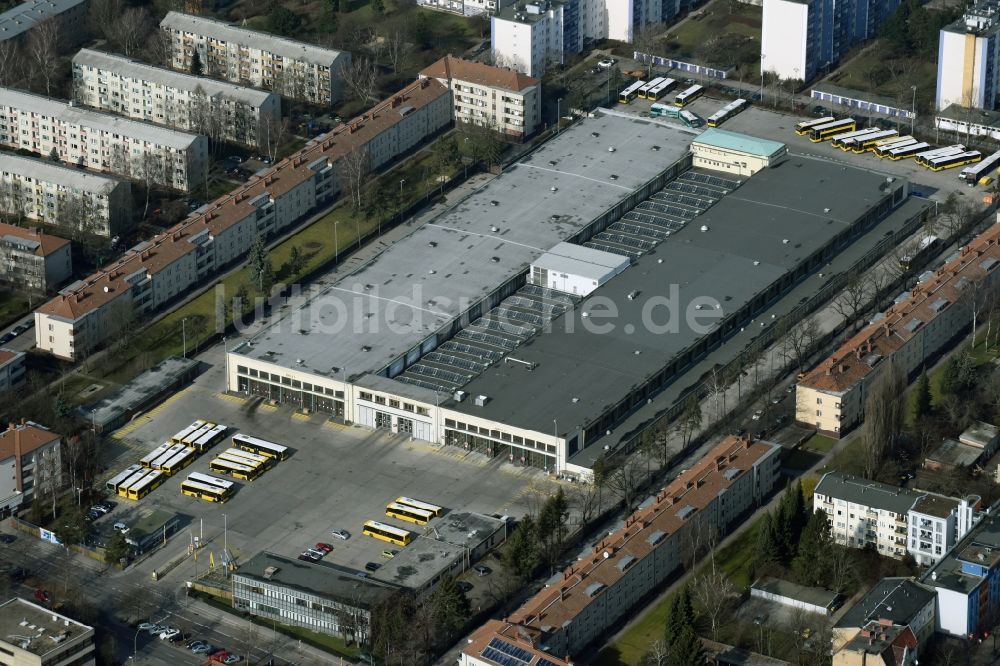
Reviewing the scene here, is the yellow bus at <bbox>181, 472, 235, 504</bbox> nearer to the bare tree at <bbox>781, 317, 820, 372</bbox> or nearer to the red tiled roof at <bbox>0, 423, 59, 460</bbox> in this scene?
the red tiled roof at <bbox>0, 423, 59, 460</bbox>

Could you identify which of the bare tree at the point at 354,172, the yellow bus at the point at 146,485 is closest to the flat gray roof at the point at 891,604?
the yellow bus at the point at 146,485

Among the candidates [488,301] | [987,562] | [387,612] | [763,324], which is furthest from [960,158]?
[387,612]

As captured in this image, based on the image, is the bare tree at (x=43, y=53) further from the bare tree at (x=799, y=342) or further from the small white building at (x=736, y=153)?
the bare tree at (x=799, y=342)

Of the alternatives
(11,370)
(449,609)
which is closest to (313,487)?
(449,609)

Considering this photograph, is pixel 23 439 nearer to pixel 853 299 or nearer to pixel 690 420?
pixel 690 420

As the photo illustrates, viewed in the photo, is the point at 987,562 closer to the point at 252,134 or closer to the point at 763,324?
the point at 763,324

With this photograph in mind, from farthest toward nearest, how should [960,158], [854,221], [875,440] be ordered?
[960,158]
[854,221]
[875,440]

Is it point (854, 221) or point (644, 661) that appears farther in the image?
point (854, 221)
